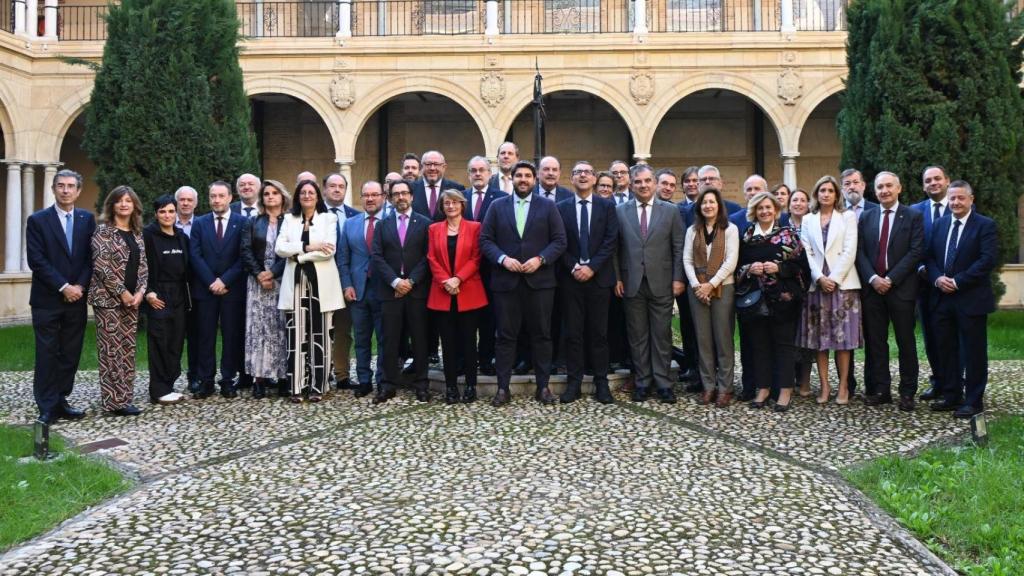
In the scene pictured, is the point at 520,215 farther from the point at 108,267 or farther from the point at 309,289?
the point at 108,267

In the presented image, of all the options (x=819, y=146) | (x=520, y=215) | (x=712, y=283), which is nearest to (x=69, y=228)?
(x=520, y=215)

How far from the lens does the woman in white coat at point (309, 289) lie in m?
6.46

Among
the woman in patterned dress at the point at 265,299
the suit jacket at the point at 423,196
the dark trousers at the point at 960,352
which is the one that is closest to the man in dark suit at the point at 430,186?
the suit jacket at the point at 423,196

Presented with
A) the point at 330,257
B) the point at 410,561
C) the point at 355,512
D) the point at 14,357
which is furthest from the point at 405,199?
the point at 14,357

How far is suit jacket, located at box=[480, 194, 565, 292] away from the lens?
621 cm

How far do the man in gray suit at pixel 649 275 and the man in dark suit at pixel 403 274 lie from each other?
163 centimetres

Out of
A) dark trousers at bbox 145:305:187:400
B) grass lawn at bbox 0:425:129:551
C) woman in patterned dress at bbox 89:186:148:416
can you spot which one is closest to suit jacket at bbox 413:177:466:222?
dark trousers at bbox 145:305:187:400

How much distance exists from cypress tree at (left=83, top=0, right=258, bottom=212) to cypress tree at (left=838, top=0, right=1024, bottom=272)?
30.6 ft

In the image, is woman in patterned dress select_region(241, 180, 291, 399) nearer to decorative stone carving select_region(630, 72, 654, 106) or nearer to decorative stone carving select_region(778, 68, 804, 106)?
decorative stone carving select_region(630, 72, 654, 106)

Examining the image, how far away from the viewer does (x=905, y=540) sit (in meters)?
3.39

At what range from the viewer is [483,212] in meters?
7.00

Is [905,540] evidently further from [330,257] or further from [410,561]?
[330,257]

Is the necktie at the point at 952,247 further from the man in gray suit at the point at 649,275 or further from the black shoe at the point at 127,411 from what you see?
the black shoe at the point at 127,411

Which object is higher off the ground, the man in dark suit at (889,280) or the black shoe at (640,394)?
the man in dark suit at (889,280)
